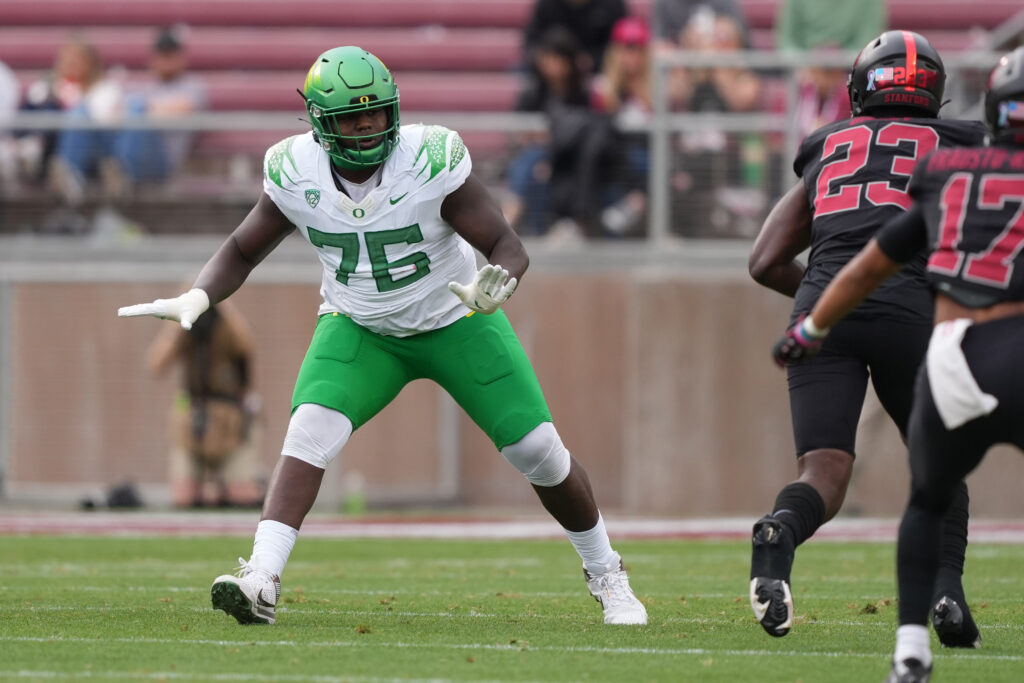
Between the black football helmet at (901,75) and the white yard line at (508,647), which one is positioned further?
the black football helmet at (901,75)

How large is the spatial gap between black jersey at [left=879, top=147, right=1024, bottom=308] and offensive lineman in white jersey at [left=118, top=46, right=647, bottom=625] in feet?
5.34

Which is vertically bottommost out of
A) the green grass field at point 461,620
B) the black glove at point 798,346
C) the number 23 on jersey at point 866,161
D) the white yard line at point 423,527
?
the white yard line at point 423,527

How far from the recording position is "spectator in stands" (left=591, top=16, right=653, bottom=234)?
12.1 metres

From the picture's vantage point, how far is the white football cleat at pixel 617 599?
562 centimetres

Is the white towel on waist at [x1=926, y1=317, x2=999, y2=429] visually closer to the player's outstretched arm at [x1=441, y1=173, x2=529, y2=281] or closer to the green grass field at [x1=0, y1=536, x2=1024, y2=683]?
the green grass field at [x1=0, y1=536, x2=1024, y2=683]

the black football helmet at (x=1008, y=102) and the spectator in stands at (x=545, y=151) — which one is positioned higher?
the black football helmet at (x=1008, y=102)

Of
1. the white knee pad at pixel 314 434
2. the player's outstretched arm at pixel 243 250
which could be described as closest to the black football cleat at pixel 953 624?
the white knee pad at pixel 314 434

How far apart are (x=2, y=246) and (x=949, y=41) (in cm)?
904

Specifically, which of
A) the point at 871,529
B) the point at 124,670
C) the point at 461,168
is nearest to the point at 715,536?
the point at 871,529

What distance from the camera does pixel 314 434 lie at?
550 centimetres

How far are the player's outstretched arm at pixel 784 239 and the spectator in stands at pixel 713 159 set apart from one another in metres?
6.32

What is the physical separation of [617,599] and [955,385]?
1.96 metres

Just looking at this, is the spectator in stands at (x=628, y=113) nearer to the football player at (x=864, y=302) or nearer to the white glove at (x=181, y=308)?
the football player at (x=864, y=302)

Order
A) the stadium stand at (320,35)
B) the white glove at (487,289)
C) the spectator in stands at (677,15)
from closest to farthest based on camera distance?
the white glove at (487,289) → the spectator in stands at (677,15) → the stadium stand at (320,35)
